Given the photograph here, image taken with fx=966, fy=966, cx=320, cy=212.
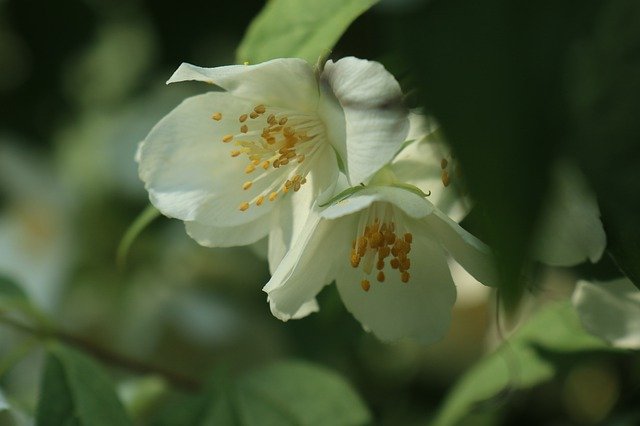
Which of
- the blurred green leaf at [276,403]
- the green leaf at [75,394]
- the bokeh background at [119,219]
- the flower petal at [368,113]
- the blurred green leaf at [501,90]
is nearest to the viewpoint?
the blurred green leaf at [501,90]

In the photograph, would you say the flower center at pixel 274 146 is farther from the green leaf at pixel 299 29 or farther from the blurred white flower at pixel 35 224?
the blurred white flower at pixel 35 224

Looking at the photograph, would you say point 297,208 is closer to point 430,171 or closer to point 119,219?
point 430,171

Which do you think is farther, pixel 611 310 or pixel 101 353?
pixel 101 353

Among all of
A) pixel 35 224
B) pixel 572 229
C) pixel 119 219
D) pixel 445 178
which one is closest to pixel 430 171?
pixel 445 178

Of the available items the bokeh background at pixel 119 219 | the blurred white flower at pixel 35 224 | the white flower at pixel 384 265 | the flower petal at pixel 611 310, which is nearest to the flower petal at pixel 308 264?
the white flower at pixel 384 265

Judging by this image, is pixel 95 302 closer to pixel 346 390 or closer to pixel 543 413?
pixel 543 413

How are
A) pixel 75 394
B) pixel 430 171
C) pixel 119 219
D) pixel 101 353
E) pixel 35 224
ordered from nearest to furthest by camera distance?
pixel 430 171 → pixel 75 394 → pixel 101 353 → pixel 119 219 → pixel 35 224
